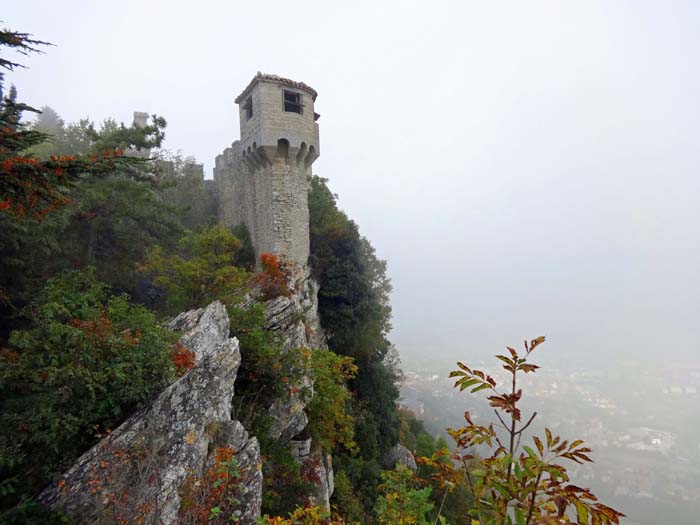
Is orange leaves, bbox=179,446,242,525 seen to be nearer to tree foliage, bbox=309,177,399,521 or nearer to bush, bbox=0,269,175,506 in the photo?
bush, bbox=0,269,175,506

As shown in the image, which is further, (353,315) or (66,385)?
(353,315)

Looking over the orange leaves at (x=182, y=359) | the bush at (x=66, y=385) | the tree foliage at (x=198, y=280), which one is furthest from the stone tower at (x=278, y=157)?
the bush at (x=66, y=385)

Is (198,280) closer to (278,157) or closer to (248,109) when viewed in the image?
(278,157)

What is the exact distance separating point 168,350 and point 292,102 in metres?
11.7

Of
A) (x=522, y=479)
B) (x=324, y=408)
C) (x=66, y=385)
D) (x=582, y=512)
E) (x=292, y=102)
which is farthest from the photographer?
(x=292, y=102)

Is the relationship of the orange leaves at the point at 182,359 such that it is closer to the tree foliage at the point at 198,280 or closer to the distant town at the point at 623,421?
the tree foliage at the point at 198,280

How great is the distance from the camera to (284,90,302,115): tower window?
629 inches

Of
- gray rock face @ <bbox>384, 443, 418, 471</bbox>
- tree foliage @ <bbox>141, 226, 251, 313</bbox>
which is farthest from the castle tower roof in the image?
gray rock face @ <bbox>384, 443, 418, 471</bbox>

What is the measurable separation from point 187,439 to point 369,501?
951 cm

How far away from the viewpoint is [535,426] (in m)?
48.7

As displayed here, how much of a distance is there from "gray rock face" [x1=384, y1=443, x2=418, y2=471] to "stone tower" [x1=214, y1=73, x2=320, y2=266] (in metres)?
9.29

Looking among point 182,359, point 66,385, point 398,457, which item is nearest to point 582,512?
point 66,385

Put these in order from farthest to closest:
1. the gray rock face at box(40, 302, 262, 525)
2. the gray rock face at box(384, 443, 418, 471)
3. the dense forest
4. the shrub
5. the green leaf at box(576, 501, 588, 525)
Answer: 1. the gray rock face at box(384, 443, 418, 471)
2. the shrub
3. the gray rock face at box(40, 302, 262, 525)
4. the dense forest
5. the green leaf at box(576, 501, 588, 525)

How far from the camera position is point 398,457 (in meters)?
17.5
